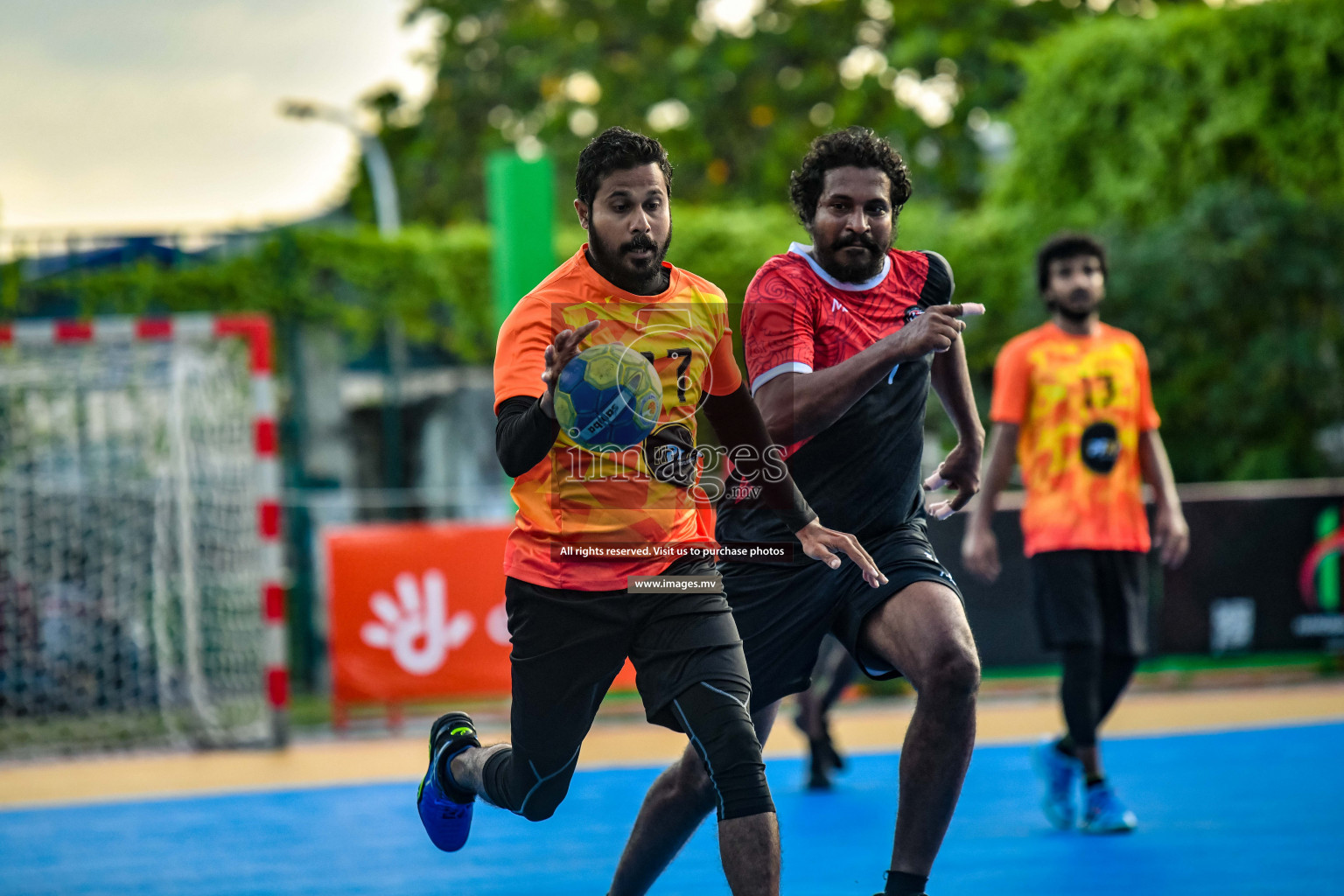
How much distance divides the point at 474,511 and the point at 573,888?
742cm

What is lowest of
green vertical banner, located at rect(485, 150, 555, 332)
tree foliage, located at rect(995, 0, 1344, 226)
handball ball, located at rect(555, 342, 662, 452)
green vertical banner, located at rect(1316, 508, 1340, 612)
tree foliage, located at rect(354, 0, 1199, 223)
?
green vertical banner, located at rect(1316, 508, 1340, 612)

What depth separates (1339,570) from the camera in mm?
9398

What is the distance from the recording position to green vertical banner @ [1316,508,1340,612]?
940 centimetres

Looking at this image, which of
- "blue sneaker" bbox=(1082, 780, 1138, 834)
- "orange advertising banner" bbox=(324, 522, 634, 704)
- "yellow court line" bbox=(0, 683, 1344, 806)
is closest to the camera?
"blue sneaker" bbox=(1082, 780, 1138, 834)

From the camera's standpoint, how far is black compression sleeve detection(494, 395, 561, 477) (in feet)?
10.00

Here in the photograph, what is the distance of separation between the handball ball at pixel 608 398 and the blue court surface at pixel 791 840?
208 centimetres

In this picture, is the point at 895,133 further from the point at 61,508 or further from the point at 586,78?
the point at 61,508

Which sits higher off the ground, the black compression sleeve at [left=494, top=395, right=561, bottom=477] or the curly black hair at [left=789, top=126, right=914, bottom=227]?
the curly black hair at [left=789, top=126, right=914, bottom=227]

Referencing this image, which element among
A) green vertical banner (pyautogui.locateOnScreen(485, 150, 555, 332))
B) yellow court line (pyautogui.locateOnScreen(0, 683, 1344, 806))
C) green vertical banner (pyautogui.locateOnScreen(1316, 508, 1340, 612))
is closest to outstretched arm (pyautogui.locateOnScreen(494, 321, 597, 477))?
yellow court line (pyautogui.locateOnScreen(0, 683, 1344, 806))

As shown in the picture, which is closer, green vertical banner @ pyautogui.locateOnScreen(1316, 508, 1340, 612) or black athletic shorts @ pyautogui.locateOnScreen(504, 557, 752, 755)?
black athletic shorts @ pyautogui.locateOnScreen(504, 557, 752, 755)

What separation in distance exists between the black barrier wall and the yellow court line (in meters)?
0.36

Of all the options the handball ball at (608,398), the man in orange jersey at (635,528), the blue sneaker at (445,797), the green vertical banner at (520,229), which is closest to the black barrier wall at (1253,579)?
the green vertical banner at (520,229)

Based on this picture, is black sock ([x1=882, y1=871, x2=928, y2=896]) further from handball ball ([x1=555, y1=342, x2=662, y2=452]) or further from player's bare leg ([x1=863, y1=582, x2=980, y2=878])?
handball ball ([x1=555, y1=342, x2=662, y2=452])

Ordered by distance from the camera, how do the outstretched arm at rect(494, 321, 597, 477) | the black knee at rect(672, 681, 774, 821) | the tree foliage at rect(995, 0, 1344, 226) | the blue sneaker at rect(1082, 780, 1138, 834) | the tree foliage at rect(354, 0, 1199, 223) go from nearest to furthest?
the outstretched arm at rect(494, 321, 597, 477)
the black knee at rect(672, 681, 774, 821)
the blue sneaker at rect(1082, 780, 1138, 834)
the tree foliage at rect(995, 0, 1344, 226)
the tree foliage at rect(354, 0, 1199, 223)
